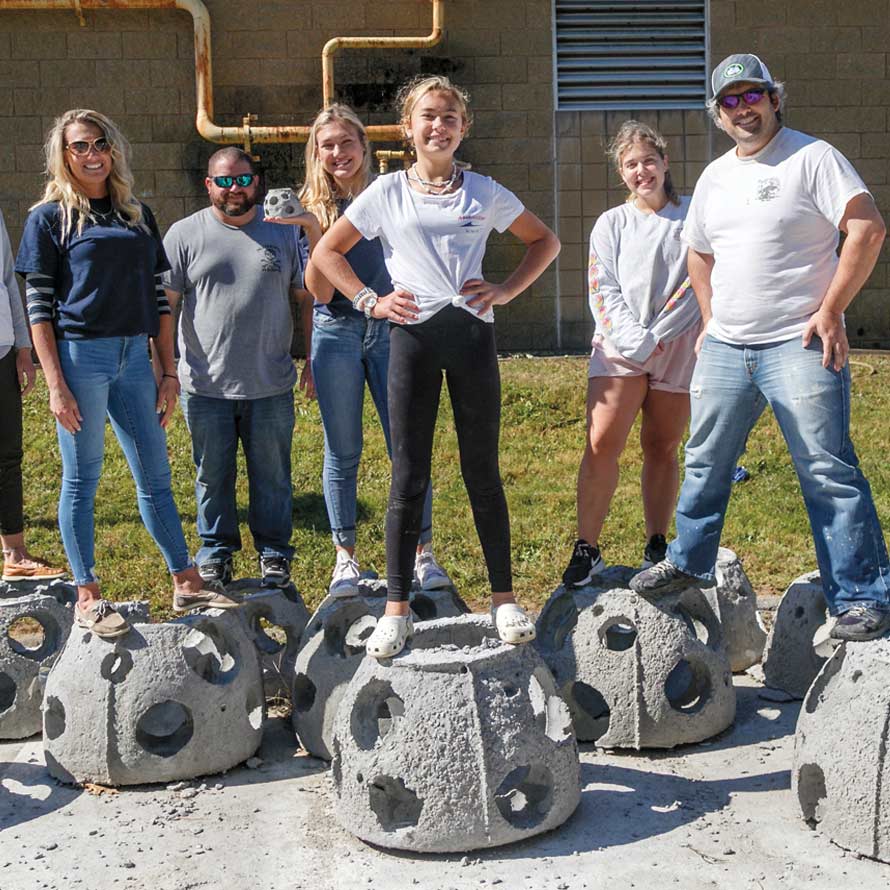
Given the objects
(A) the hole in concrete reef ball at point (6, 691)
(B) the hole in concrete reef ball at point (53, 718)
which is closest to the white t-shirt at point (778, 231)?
(B) the hole in concrete reef ball at point (53, 718)

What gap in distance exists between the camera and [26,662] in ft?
18.4

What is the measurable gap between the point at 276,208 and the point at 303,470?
4318 millimetres

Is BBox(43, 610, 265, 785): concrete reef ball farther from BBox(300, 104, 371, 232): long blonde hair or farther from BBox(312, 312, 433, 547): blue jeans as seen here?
BBox(300, 104, 371, 232): long blonde hair

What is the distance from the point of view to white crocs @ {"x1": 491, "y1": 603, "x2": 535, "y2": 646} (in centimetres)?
453

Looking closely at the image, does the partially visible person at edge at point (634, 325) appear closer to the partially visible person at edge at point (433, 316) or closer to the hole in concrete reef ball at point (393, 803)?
the partially visible person at edge at point (433, 316)

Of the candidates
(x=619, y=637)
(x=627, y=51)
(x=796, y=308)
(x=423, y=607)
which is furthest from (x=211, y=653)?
(x=627, y=51)

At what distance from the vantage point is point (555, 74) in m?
12.9

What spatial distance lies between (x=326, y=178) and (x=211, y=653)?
2028mm

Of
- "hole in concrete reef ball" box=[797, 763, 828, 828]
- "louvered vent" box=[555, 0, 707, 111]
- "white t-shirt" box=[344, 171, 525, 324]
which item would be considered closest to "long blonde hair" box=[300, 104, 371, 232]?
"white t-shirt" box=[344, 171, 525, 324]

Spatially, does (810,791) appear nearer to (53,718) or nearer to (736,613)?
(736,613)

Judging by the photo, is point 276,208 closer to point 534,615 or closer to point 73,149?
point 73,149

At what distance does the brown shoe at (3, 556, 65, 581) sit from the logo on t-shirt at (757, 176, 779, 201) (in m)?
3.45

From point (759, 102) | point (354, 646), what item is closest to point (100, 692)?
point (354, 646)

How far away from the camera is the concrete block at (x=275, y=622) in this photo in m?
5.71
